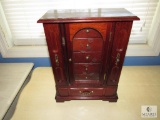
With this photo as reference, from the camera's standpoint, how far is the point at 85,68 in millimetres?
1101

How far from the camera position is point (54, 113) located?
3.89 feet

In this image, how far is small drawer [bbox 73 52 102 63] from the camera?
101 cm

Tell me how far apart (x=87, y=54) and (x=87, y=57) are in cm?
3

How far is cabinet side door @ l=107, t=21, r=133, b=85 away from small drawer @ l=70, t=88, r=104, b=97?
14 cm

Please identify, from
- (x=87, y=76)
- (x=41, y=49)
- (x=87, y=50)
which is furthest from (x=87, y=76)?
(x=41, y=49)

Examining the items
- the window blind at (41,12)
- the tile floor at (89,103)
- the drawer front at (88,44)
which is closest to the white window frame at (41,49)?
the window blind at (41,12)

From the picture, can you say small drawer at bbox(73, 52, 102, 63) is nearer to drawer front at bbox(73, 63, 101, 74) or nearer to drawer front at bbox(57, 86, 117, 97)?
drawer front at bbox(73, 63, 101, 74)

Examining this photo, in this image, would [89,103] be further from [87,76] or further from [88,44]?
[88,44]

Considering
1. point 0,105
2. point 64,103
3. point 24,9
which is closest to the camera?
point 0,105

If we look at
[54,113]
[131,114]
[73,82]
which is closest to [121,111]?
[131,114]

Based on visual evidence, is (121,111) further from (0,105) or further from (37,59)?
(37,59)

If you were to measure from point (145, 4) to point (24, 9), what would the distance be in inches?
53.3

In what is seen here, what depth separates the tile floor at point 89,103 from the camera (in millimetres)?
1157

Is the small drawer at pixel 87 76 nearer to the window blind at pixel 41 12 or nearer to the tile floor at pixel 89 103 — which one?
the tile floor at pixel 89 103
